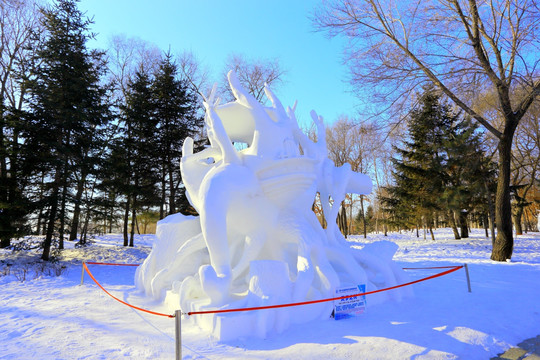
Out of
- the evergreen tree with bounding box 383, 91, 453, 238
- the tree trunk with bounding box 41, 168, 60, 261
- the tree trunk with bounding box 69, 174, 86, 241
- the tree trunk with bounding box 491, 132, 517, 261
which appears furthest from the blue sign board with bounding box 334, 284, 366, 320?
the evergreen tree with bounding box 383, 91, 453, 238

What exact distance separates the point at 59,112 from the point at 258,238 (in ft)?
30.6

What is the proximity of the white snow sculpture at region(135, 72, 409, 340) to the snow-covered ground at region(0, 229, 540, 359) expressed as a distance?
0.29m

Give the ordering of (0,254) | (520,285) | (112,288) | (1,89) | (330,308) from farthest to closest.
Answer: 1. (1,89)
2. (0,254)
3. (112,288)
4. (520,285)
5. (330,308)

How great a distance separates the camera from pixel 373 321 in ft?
14.0

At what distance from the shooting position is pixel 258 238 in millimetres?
5312

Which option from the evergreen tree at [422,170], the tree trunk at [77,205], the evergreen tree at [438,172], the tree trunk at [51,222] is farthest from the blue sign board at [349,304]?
the evergreen tree at [422,170]

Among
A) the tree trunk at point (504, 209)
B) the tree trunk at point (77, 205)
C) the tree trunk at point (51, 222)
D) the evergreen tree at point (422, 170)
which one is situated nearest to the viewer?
the tree trunk at point (504, 209)

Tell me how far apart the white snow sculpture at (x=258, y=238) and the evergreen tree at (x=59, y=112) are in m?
6.36

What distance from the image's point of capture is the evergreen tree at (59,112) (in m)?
10.8

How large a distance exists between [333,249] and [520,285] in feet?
13.8

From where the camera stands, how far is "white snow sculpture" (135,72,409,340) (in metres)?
4.16

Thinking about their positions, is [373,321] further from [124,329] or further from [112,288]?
[112,288]

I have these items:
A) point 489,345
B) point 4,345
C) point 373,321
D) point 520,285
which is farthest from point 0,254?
point 520,285

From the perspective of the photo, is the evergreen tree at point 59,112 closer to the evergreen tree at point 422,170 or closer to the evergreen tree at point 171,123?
the evergreen tree at point 171,123
